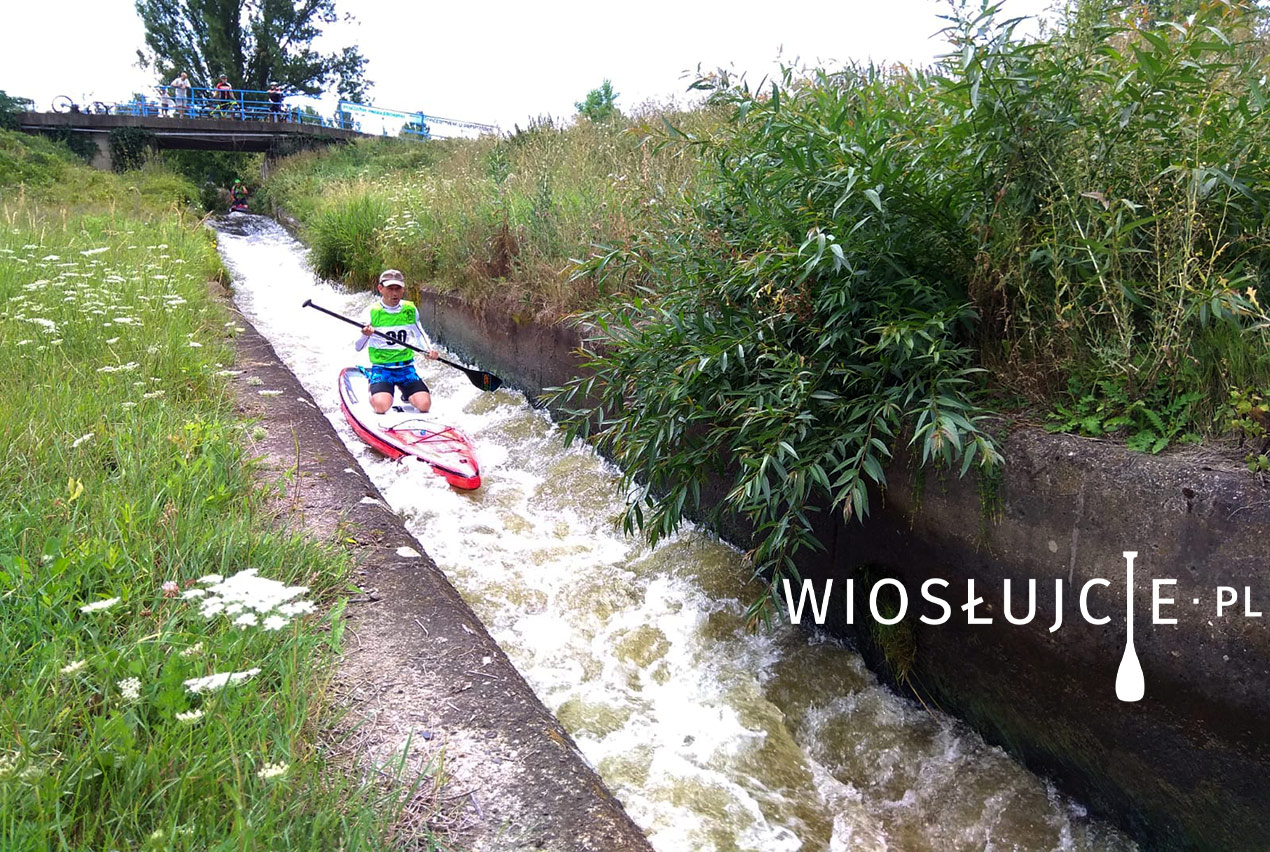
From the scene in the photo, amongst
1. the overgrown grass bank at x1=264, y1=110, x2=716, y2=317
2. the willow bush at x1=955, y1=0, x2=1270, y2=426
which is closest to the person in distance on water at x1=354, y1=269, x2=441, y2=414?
the overgrown grass bank at x1=264, y1=110, x2=716, y2=317

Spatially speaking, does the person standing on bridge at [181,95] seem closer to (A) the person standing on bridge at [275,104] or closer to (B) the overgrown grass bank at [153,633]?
(A) the person standing on bridge at [275,104]

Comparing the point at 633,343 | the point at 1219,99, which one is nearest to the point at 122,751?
the point at 633,343

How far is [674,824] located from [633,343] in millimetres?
2085

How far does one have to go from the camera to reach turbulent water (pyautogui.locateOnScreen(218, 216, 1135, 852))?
2.79 meters

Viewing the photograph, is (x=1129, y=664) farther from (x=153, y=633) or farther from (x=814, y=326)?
(x=153, y=633)

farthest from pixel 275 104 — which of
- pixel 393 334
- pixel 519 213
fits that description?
pixel 393 334

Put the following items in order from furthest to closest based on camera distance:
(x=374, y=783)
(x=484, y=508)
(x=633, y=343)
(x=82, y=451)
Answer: (x=484, y=508) < (x=633, y=343) < (x=82, y=451) < (x=374, y=783)

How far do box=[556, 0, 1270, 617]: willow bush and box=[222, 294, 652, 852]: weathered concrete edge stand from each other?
108 cm

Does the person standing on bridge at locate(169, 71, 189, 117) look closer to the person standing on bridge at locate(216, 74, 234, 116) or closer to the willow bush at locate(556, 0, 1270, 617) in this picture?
the person standing on bridge at locate(216, 74, 234, 116)

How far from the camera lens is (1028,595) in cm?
278

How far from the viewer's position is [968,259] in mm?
3090

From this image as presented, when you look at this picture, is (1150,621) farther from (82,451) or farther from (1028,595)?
(82,451)

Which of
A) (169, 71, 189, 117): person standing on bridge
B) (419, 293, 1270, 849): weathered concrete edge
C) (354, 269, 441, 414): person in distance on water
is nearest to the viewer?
(419, 293, 1270, 849): weathered concrete edge

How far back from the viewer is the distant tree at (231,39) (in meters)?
36.0
